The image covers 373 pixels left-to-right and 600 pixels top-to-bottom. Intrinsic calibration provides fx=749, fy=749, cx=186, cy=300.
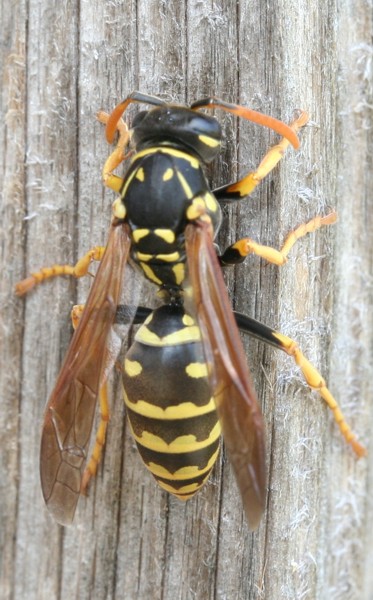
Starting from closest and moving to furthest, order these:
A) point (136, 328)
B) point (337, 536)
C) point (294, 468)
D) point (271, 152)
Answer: point (271, 152) < point (294, 468) < point (136, 328) < point (337, 536)

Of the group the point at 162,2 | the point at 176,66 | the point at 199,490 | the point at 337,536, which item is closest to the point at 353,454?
the point at 337,536

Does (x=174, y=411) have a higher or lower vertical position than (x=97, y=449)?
higher

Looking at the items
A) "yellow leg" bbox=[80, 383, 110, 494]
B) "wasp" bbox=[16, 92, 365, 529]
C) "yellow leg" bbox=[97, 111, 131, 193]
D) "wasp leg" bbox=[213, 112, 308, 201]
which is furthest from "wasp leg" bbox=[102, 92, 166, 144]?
"yellow leg" bbox=[80, 383, 110, 494]

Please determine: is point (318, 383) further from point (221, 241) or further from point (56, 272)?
point (56, 272)

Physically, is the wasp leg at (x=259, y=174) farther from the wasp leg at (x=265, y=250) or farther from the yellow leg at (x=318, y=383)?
the yellow leg at (x=318, y=383)

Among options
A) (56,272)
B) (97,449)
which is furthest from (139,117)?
(97,449)

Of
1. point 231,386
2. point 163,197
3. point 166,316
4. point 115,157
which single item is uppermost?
point 115,157

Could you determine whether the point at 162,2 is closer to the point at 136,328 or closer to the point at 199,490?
the point at 136,328
